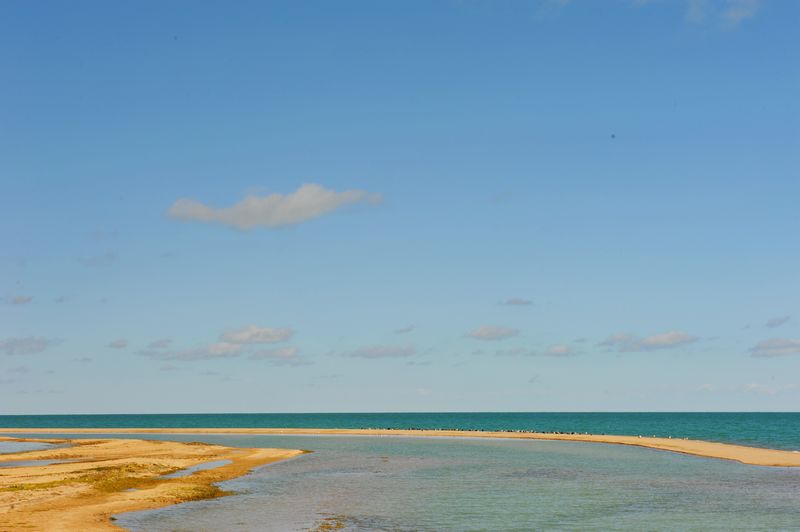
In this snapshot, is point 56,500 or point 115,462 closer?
point 56,500

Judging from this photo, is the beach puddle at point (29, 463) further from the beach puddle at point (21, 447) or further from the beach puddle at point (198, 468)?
the beach puddle at point (21, 447)

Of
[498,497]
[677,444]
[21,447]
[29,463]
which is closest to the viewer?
[498,497]

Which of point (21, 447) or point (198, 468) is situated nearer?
point (198, 468)

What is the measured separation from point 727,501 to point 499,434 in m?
100

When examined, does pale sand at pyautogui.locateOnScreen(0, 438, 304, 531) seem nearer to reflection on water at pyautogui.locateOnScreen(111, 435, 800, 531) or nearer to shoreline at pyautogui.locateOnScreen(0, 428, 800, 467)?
reflection on water at pyautogui.locateOnScreen(111, 435, 800, 531)

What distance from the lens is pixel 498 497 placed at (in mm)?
52094

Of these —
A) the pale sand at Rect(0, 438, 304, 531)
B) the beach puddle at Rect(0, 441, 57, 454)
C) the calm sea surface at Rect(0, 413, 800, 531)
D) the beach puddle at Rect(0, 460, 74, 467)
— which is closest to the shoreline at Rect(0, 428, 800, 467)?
the calm sea surface at Rect(0, 413, 800, 531)

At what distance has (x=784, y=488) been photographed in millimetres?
56750

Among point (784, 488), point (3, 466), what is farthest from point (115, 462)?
point (784, 488)

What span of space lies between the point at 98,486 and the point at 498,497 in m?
28.3

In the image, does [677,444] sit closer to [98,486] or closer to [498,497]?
[498,497]

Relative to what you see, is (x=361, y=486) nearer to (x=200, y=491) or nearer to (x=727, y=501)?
(x=200, y=491)

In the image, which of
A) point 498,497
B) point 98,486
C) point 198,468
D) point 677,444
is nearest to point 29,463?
point 198,468

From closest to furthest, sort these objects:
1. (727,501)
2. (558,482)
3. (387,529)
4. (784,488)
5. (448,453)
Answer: (387,529)
(727,501)
(784,488)
(558,482)
(448,453)
